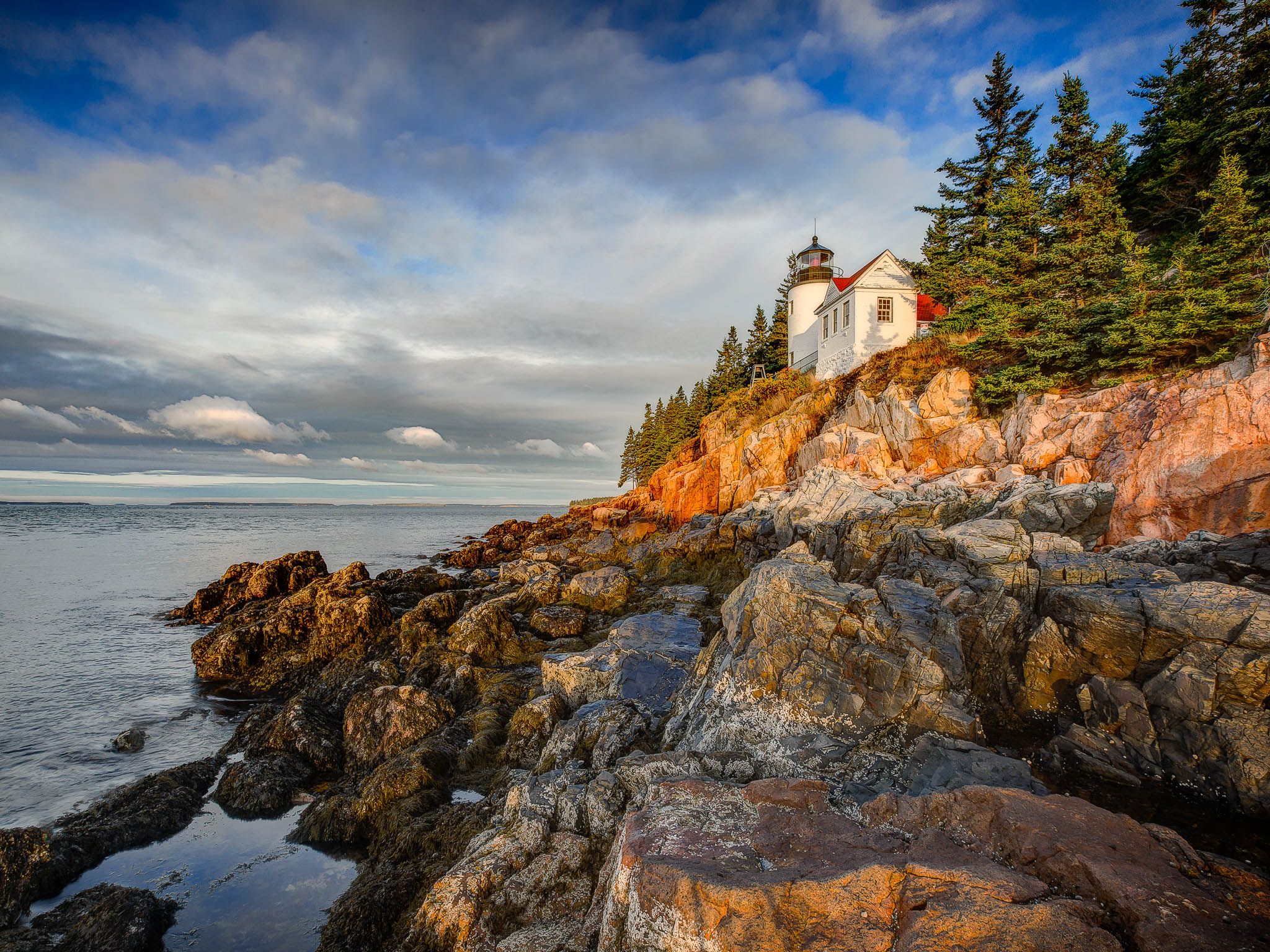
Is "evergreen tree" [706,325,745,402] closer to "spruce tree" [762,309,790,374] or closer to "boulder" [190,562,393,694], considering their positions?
"spruce tree" [762,309,790,374]

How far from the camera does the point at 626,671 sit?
11055mm

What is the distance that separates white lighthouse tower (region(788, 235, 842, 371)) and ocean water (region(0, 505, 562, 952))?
1321 inches

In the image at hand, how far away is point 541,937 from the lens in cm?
557

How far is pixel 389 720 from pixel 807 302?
1669 inches

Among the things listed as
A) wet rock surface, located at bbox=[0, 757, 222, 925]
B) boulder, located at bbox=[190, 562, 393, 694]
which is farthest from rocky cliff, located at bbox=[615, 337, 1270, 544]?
wet rock surface, located at bbox=[0, 757, 222, 925]

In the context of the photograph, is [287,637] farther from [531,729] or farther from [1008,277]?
[1008,277]

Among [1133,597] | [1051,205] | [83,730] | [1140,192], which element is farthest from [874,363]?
[83,730]

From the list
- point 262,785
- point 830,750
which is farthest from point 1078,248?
point 262,785

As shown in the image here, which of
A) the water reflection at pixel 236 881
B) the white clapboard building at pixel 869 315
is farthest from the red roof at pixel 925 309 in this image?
the water reflection at pixel 236 881

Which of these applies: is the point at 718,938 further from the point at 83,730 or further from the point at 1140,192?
the point at 1140,192

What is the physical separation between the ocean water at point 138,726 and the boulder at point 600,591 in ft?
34.8

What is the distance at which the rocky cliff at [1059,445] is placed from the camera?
46.7 feet

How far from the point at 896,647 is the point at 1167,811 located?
131 inches

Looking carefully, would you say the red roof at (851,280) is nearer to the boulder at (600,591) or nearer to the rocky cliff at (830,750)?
the rocky cliff at (830,750)
